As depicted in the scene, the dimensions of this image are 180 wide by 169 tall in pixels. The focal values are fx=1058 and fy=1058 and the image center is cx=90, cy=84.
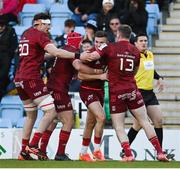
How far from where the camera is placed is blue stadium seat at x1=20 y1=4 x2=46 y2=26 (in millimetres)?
22719

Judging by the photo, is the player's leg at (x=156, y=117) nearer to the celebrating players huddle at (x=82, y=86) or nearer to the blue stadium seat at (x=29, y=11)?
the celebrating players huddle at (x=82, y=86)

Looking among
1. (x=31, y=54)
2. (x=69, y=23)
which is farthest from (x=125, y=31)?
(x=69, y=23)

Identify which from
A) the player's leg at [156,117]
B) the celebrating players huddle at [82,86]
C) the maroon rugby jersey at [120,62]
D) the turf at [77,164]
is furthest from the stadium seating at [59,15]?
the turf at [77,164]

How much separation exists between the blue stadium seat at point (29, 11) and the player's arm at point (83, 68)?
637 centimetres

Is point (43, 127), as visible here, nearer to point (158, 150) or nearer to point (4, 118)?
point (158, 150)

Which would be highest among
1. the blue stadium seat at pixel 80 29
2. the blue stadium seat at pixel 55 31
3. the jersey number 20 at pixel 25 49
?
the jersey number 20 at pixel 25 49

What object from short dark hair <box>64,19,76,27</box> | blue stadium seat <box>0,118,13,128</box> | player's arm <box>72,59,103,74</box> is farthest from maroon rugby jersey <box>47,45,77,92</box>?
short dark hair <box>64,19,76,27</box>

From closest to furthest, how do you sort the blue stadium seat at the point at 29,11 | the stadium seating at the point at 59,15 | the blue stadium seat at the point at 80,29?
the blue stadium seat at the point at 80,29 < the stadium seating at the point at 59,15 < the blue stadium seat at the point at 29,11

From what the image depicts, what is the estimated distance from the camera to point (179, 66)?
2183 cm

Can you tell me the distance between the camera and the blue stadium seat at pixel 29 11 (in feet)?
74.5

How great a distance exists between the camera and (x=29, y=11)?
22766 millimetres

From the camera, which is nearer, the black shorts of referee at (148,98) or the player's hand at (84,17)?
the black shorts of referee at (148,98)

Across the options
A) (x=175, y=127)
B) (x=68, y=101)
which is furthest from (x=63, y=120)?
(x=175, y=127)

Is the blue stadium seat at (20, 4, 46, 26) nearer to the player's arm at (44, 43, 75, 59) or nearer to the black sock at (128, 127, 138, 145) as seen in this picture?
the black sock at (128, 127, 138, 145)
